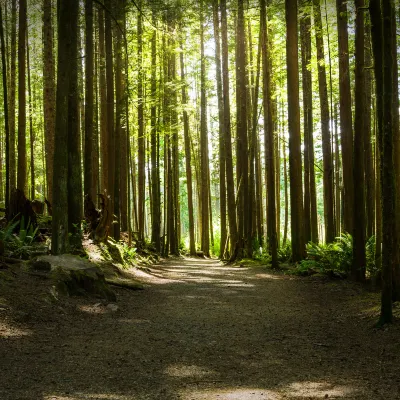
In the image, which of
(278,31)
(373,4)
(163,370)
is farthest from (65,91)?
(278,31)

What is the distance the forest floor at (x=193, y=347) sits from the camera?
407cm

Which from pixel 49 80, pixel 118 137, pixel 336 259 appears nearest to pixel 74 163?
pixel 118 137

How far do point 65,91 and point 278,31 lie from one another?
1307 centimetres

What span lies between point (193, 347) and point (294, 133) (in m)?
9.82

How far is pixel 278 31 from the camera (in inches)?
776

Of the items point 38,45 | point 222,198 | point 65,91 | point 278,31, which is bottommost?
point 222,198

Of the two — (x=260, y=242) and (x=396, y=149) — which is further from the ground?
(x=396, y=149)

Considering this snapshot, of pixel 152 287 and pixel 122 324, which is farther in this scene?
pixel 152 287

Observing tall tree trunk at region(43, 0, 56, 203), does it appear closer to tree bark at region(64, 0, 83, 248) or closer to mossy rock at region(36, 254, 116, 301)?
tree bark at region(64, 0, 83, 248)

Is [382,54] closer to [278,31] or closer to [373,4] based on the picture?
[373,4]

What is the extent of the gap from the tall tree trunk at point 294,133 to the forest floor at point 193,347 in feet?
15.1

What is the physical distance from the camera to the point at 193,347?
5.67 m

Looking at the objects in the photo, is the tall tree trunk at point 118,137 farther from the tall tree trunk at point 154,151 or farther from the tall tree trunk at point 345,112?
the tall tree trunk at point 345,112

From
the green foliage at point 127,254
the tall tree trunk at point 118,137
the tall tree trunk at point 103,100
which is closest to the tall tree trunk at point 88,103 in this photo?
→ the tall tree trunk at point 118,137
